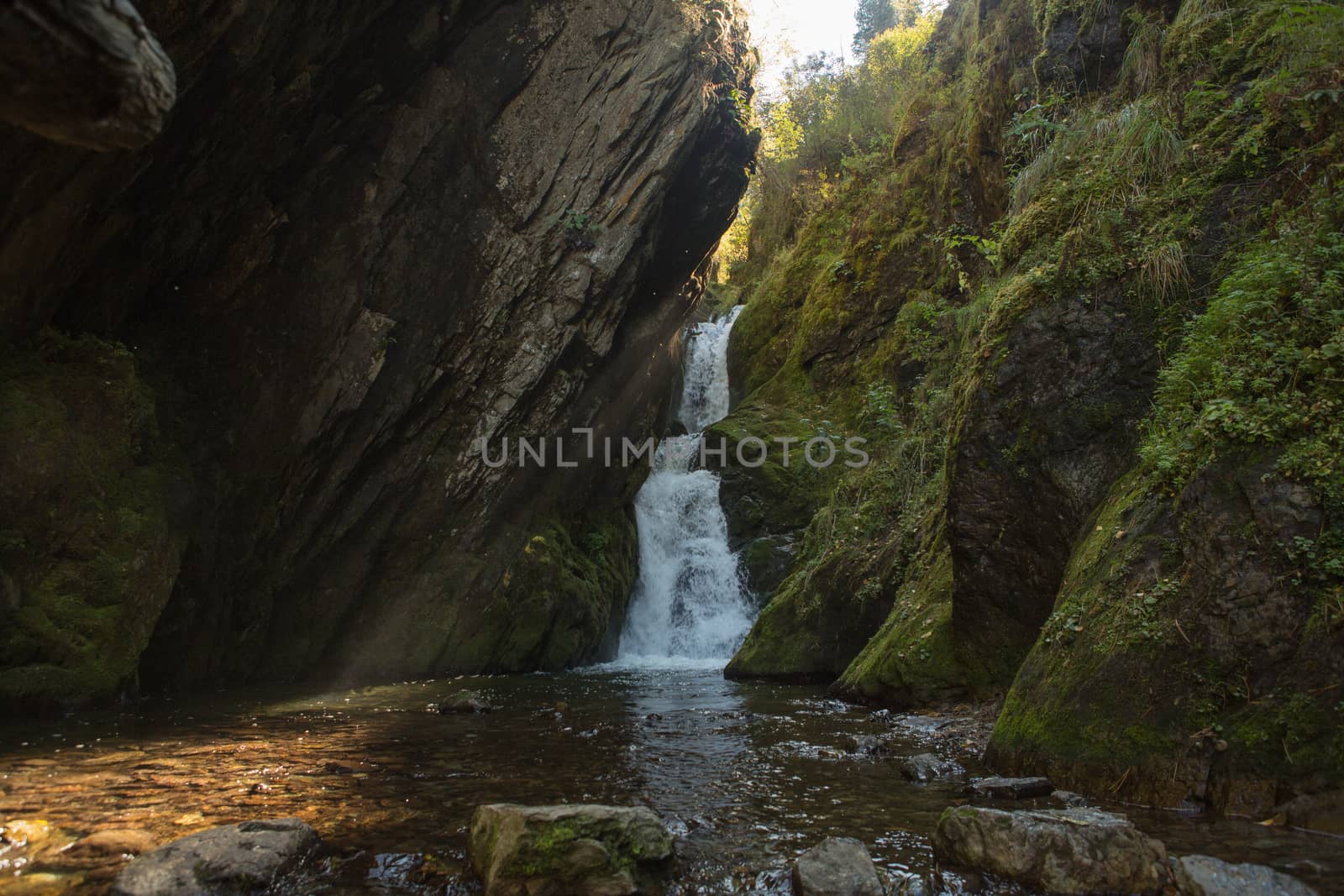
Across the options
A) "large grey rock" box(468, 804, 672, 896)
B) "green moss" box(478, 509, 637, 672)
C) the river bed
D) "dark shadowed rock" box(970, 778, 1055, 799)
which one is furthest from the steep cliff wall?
"green moss" box(478, 509, 637, 672)

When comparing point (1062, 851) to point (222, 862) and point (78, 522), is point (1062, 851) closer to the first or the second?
point (222, 862)

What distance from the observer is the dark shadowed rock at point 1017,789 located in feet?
14.3

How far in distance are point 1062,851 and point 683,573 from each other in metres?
13.4

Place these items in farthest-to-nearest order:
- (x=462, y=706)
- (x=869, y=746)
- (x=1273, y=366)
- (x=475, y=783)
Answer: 1. (x=462, y=706)
2. (x=869, y=746)
3. (x=475, y=783)
4. (x=1273, y=366)

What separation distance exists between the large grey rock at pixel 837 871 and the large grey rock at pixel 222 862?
220cm

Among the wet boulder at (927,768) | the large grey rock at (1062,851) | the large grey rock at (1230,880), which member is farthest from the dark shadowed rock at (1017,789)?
the large grey rock at (1230,880)

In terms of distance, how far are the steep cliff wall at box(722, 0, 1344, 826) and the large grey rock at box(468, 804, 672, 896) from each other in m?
2.55

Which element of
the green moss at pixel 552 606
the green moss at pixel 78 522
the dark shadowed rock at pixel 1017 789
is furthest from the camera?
the green moss at pixel 552 606

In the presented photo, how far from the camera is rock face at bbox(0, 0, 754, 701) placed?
7.59 meters

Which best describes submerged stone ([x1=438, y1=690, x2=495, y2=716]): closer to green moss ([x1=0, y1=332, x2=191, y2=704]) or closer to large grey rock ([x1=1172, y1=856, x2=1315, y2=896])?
green moss ([x1=0, y1=332, x2=191, y2=704])

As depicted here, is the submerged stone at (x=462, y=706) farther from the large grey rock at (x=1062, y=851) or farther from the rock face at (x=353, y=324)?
the large grey rock at (x=1062, y=851)

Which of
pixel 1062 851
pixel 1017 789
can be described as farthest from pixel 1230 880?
pixel 1017 789

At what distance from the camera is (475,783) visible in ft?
16.5

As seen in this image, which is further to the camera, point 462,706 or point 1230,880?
point 462,706
